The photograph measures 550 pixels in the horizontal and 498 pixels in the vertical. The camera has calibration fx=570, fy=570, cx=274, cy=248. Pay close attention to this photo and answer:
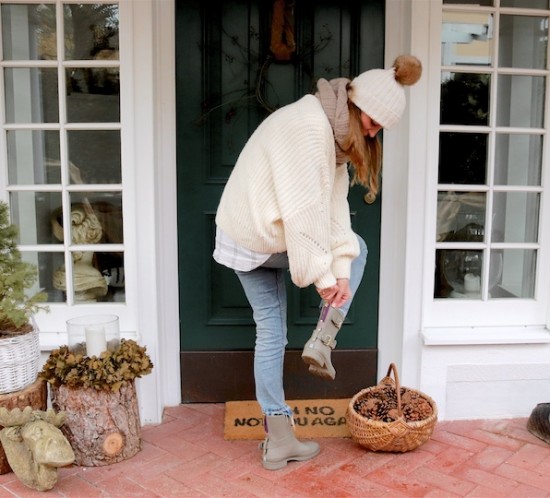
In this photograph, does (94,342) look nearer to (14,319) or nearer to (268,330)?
(14,319)

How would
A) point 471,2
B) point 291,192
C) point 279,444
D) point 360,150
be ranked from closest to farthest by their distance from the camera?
point 291,192 → point 360,150 → point 279,444 → point 471,2

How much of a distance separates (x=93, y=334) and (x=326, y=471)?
3.54ft

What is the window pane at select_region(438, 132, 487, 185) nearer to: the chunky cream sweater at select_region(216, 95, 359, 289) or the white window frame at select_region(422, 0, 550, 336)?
the white window frame at select_region(422, 0, 550, 336)

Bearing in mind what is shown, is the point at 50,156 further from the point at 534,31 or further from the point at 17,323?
the point at 534,31

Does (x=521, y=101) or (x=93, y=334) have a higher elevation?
(x=521, y=101)

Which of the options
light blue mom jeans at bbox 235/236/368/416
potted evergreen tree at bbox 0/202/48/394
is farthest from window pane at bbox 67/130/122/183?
light blue mom jeans at bbox 235/236/368/416

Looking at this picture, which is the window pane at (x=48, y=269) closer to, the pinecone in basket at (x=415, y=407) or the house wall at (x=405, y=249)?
the house wall at (x=405, y=249)

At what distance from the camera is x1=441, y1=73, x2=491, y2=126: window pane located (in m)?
2.68

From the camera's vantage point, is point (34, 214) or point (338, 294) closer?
point (338, 294)

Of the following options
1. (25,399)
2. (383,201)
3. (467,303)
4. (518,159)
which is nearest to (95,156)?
(25,399)

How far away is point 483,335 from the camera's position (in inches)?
106

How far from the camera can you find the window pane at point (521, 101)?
2717mm

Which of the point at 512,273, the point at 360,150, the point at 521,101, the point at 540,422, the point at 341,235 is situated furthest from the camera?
the point at 512,273

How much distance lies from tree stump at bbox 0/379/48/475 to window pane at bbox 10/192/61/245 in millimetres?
758
